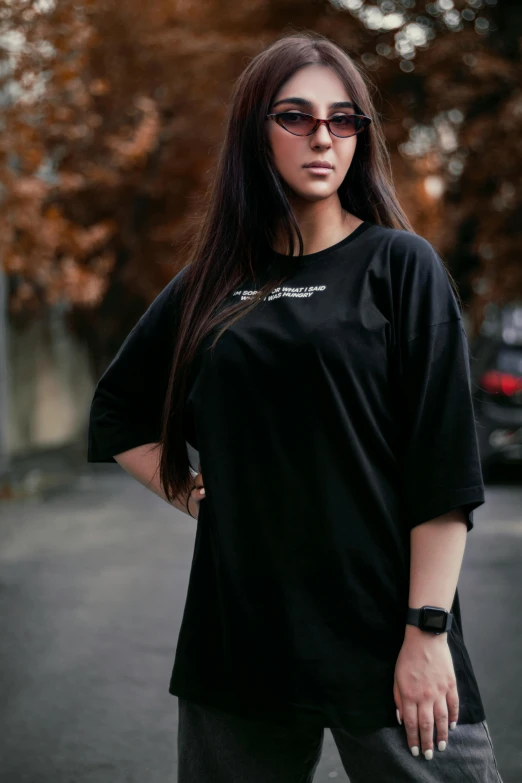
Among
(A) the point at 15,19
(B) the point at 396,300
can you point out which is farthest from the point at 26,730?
(A) the point at 15,19

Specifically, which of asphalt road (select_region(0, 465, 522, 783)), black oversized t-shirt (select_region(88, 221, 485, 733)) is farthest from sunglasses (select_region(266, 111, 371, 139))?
asphalt road (select_region(0, 465, 522, 783))

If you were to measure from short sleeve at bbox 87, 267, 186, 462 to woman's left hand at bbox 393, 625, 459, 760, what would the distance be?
77 centimetres

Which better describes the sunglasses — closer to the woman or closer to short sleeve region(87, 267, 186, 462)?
the woman

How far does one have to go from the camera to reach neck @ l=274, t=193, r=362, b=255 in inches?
90.8

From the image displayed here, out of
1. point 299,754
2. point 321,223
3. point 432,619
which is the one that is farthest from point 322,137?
point 299,754

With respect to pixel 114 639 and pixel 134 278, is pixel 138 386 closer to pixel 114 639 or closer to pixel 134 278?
pixel 114 639

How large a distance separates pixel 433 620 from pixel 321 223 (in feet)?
2.51

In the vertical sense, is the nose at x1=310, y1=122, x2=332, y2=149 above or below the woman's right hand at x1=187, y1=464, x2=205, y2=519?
above

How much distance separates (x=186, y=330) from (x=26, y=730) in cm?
297

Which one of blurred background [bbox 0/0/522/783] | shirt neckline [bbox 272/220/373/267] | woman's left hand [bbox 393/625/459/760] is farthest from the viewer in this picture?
blurred background [bbox 0/0/522/783]

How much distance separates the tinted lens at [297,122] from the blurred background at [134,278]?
0.76m

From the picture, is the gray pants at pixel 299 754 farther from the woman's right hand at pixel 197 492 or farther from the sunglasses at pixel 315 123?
the sunglasses at pixel 315 123

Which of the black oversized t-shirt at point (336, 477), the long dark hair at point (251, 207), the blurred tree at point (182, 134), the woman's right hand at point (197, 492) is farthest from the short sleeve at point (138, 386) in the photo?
the blurred tree at point (182, 134)

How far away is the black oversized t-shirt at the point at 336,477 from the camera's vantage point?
6.83 ft
